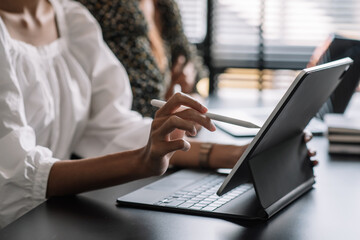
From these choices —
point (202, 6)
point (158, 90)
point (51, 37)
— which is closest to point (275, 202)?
point (51, 37)

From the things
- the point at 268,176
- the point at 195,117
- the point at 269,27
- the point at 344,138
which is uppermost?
the point at 195,117

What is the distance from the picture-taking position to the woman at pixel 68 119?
3.35 feet

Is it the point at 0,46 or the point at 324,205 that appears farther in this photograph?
the point at 0,46

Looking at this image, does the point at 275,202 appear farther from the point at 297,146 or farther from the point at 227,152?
the point at 227,152

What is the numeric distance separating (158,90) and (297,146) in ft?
2.71

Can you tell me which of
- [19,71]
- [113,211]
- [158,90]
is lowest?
[158,90]

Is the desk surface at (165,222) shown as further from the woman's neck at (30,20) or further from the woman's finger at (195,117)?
the woman's neck at (30,20)

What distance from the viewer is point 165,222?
0.92m

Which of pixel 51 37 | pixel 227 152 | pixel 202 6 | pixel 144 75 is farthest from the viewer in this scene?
pixel 202 6

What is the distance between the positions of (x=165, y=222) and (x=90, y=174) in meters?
0.20

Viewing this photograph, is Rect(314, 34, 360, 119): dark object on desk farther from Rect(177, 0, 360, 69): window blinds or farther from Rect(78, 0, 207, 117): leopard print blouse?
Rect(177, 0, 360, 69): window blinds

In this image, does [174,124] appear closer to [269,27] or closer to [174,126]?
[174,126]

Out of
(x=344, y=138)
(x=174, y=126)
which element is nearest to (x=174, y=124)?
(x=174, y=126)

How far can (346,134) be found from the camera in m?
1.49
